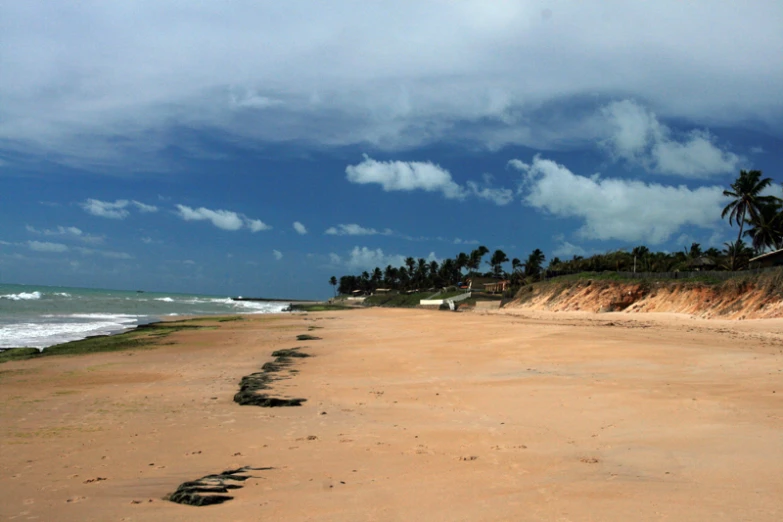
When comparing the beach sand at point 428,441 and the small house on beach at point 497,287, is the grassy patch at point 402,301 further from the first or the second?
the beach sand at point 428,441

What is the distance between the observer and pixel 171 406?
1080 cm

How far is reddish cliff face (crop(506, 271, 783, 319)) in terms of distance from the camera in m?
28.9

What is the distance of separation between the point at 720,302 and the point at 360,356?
78.0 feet

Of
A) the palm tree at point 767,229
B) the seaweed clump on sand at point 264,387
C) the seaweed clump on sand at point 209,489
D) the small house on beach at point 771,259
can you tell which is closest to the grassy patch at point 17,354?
the seaweed clump on sand at point 264,387

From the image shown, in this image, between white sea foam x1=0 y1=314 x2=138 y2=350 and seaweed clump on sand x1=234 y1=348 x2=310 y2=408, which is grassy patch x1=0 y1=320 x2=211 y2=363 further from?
seaweed clump on sand x1=234 y1=348 x2=310 y2=408

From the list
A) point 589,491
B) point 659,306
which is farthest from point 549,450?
point 659,306

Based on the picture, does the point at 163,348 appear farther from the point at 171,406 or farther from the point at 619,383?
the point at 619,383

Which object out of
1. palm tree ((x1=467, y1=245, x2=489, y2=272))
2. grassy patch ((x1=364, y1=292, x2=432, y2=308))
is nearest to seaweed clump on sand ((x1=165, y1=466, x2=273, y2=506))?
grassy patch ((x1=364, y1=292, x2=432, y2=308))

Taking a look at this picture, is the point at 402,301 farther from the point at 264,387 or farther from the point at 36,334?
the point at 264,387

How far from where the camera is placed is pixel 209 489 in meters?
5.63

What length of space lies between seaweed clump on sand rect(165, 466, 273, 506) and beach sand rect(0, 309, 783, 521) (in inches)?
5.3

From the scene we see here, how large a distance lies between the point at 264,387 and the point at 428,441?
231 inches

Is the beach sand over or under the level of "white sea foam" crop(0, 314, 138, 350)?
over

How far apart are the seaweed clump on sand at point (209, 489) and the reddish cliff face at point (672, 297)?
28.8m
